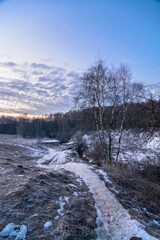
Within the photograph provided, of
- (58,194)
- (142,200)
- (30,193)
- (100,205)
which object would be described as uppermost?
(30,193)

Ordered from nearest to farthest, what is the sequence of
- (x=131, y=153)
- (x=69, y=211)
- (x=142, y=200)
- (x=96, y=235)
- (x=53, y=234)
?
(x=53, y=234)
(x=96, y=235)
(x=69, y=211)
(x=142, y=200)
(x=131, y=153)

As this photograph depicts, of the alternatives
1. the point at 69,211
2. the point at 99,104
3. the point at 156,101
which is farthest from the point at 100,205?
the point at 99,104

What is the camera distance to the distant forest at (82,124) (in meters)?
6.96

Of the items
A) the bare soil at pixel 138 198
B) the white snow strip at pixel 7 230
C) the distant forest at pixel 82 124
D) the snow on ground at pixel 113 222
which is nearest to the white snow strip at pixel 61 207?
the snow on ground at pixel 113 222

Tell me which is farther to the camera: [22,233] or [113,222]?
[113,222]

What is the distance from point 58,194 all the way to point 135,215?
9.77ft

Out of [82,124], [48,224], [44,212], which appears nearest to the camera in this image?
[48,224]

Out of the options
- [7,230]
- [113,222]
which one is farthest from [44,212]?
[113,222]

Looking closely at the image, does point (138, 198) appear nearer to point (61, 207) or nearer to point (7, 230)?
point (61, 207)

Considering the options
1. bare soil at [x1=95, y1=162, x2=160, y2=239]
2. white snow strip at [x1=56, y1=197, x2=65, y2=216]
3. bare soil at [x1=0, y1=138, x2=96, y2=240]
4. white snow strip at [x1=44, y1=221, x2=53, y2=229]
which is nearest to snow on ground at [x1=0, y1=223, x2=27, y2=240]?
bare soil at [x1=0, y1=138, x2=96, y2=240]

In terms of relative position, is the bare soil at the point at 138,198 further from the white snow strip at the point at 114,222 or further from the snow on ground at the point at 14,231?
the snow on ground at the point at 14,231

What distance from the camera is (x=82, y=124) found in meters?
46.8

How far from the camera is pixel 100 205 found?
15.6 ft

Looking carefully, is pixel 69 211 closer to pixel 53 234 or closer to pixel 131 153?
→ pixel 53 234
